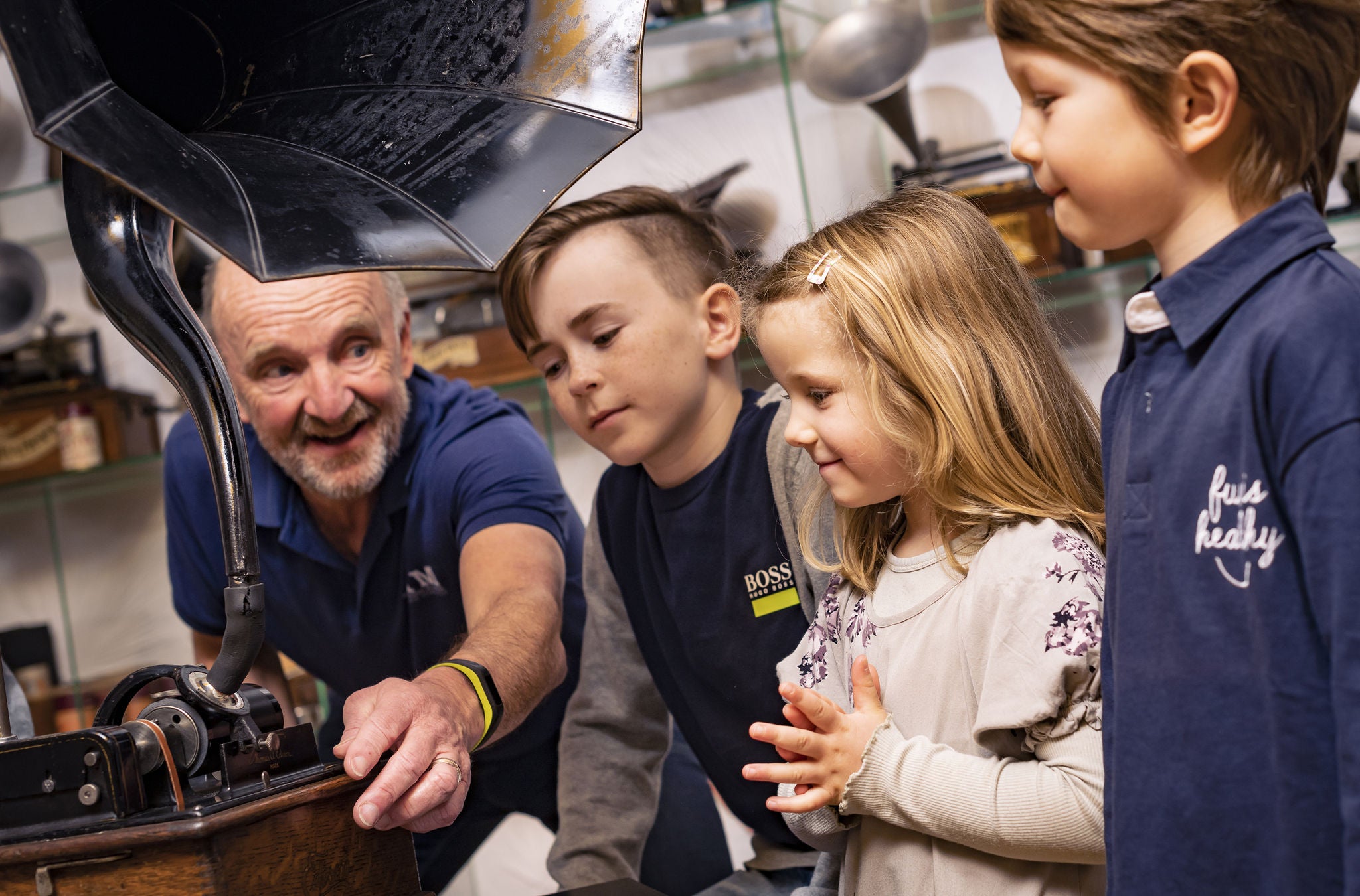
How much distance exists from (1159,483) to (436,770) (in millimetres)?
562

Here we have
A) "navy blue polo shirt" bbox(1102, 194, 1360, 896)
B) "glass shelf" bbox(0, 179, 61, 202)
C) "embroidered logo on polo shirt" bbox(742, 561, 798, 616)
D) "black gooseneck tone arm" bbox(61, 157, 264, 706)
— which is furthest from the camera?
"glass shelf" bbox(0, 179, 61, 202)

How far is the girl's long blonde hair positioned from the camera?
0.96 metres

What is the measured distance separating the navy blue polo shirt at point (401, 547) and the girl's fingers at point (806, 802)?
0.72 metres

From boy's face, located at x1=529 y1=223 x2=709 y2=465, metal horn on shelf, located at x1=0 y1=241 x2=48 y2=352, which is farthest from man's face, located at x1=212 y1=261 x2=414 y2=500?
metal horn on shelf, located at x1=0 y1=241 x2=48 y2=352

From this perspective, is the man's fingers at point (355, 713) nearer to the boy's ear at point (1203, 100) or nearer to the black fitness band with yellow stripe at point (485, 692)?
the black fitness band with yellow stripe at point (485, 692)

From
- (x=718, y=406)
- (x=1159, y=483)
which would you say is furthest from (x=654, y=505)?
(x=1159, y=483)

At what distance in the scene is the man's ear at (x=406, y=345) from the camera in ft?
5.65

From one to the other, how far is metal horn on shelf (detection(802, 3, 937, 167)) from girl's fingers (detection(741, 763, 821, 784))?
1586 mm

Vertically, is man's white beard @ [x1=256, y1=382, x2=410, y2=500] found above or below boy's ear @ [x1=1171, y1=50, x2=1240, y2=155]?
below

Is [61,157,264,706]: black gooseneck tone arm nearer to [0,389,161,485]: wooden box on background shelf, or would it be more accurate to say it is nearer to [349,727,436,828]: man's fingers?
[349,727,436,828]: man's fingers

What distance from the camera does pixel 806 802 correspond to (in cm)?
91

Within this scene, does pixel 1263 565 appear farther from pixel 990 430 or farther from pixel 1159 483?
pixel 990 430

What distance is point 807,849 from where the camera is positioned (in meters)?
1.35

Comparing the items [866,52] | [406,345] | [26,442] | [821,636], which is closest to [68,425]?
[26,442]
